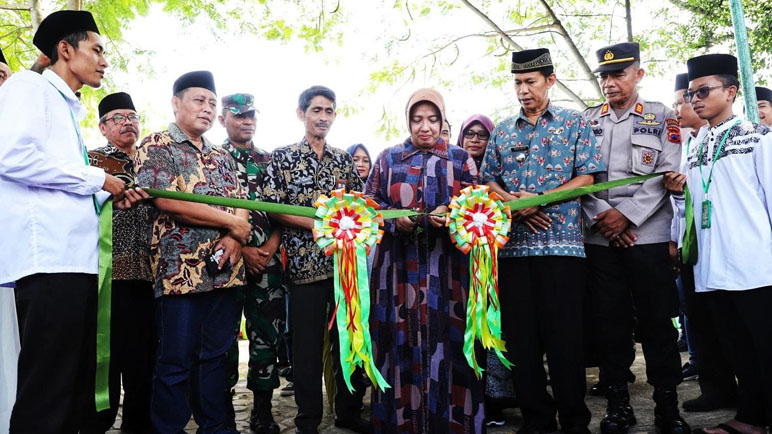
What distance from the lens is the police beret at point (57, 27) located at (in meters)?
2.90

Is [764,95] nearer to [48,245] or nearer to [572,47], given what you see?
[572,47]

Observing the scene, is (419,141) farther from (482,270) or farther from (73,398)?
(73,398)

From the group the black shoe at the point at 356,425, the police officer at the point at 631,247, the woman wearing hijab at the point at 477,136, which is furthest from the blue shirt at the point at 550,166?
the black shoe at the point at 356,425

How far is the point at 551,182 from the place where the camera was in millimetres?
3691

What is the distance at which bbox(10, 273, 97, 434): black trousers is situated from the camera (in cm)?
252

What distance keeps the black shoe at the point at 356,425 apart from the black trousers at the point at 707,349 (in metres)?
2.27

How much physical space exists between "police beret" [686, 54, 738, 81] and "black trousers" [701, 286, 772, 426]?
1.27m

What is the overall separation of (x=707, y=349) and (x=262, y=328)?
3035 mm

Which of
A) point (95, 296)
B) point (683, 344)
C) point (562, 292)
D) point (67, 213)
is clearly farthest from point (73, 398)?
point (683, 344)

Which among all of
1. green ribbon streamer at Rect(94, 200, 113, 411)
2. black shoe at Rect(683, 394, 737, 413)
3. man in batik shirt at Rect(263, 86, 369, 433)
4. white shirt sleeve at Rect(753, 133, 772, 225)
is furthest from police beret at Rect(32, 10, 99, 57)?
black shoe at Rect(683, 394, 737, 413)

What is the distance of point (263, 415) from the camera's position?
399cm

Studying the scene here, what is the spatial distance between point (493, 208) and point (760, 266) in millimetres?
1470

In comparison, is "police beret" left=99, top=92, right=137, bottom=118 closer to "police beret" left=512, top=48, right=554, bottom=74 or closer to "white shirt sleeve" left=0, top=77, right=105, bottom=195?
"white shirt sleeve" left=0, top=77, right=105, bottom=195

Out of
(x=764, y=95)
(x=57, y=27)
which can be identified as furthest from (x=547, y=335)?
(x=764, y=95)
